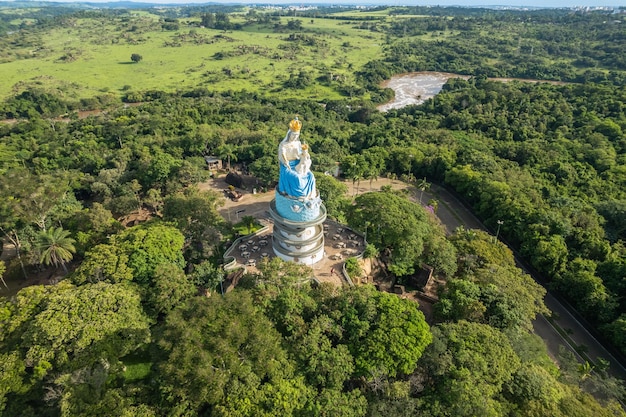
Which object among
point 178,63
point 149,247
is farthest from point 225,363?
point 178,63

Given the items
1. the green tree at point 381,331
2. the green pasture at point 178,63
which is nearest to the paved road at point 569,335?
the green tree at point 381,331

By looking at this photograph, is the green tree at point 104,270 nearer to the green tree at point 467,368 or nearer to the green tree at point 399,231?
the green tree at point 399,231

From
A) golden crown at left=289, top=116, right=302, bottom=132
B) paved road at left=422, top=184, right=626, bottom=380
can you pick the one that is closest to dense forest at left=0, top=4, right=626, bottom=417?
paved road at left=422, top=184, right=626, bottom=380

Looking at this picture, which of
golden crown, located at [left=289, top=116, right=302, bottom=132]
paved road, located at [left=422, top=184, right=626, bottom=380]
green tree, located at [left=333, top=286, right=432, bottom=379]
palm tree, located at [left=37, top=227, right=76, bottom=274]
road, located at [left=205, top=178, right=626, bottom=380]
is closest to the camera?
green tree, located at [left=333, top=286, right=432, bottom=379]

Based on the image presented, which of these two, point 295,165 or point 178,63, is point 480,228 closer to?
point 295,165

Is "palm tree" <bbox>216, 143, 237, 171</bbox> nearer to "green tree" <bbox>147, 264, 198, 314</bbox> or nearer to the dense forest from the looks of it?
the dense forest

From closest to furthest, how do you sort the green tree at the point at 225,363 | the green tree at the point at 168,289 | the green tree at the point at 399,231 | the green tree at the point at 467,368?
the green tree at the point at 225,363 < the green tree at the point at 467,368 < the green tree at the point at 168,289 < the green tree at the point at 399,231
